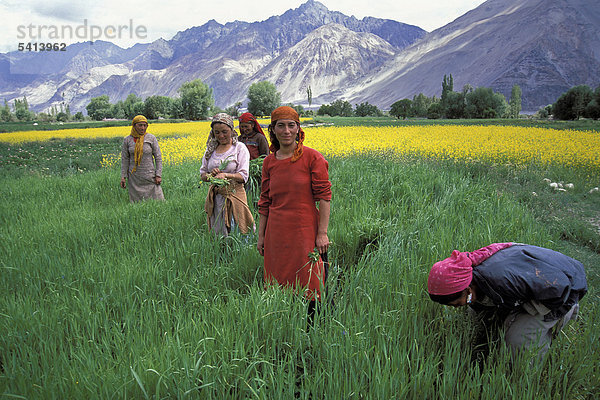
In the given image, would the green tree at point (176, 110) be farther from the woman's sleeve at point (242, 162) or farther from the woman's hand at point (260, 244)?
the woman's hand at point (260, 244)

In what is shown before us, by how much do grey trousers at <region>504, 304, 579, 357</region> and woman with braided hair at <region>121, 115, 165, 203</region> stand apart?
5.86 meters

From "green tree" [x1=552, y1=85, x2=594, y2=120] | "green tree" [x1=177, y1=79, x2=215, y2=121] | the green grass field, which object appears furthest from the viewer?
"green tree" [x1=177, y1=79, x2=215, y2=121]

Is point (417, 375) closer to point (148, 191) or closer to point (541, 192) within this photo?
point (148, 191)

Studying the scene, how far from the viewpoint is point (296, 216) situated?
265 cm

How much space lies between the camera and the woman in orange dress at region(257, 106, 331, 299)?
2.61 m

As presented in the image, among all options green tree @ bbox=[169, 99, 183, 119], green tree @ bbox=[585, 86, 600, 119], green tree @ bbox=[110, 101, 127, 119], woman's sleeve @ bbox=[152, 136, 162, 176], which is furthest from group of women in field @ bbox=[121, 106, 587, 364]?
green tree @ bbox=[110, 101, 127, 119]

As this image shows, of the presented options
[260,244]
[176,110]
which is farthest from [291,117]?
[176,110]

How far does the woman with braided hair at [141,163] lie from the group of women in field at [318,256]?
2544 millimetres

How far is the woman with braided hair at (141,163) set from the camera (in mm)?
6082

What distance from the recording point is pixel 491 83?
144875 mm

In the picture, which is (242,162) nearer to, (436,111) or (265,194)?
(265,194)

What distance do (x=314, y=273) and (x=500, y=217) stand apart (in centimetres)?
314

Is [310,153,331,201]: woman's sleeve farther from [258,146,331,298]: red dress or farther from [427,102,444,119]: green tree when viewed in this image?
[427,102,444,119]: green tree

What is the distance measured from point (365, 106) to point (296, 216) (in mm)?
103763
